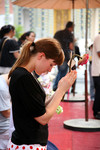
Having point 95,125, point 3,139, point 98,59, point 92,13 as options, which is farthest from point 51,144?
point 92,13

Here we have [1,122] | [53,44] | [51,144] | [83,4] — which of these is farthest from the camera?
[83,4]

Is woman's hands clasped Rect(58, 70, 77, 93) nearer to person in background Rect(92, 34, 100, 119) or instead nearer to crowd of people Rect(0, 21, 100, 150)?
crowd of people Rect(0, 21, 100, 150)

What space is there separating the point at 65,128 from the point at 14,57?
1.82m

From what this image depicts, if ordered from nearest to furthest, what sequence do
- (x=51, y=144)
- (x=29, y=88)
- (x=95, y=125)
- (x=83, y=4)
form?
(x=29, y=88) → (x=51, y=144) → (x=95, y=125) → (x=83, y=4)

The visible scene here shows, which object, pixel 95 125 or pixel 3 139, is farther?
pixel 95 125

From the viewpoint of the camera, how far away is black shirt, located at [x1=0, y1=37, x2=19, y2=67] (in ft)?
19.7

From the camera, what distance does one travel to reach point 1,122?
3277 mm

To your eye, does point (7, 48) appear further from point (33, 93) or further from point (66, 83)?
point (33, 93)

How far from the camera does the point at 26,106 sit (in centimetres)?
201

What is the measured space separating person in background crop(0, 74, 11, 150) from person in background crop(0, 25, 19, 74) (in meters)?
2.84

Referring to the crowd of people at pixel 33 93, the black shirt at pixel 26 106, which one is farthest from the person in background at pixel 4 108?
the black shirt at pixel 26 106

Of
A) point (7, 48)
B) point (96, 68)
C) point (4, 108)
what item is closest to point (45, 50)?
point (4, 108)

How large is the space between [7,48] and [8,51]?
6 centimetres

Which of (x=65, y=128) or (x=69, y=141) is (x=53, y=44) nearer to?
(x=69, y=141)
